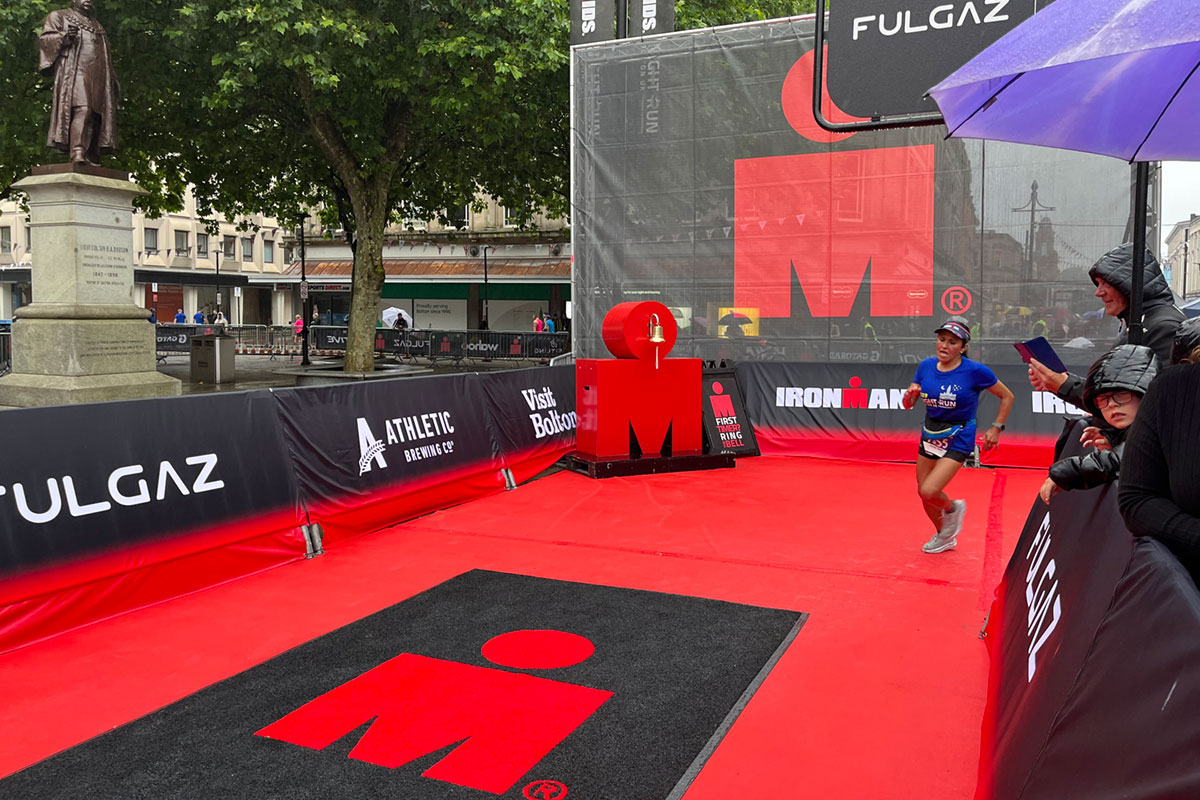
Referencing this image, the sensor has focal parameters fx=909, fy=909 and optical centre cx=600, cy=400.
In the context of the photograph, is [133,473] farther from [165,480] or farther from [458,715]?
[458,715]

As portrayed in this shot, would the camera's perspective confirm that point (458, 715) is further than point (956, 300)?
No

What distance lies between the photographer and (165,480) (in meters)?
6.52

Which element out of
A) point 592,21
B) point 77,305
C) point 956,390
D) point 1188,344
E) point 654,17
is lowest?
point 956,390

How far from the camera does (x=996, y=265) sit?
44.4 feet

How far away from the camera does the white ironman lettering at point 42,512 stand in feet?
18.3

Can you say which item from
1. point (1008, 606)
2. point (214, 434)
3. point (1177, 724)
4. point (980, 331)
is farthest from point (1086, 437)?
point (980, 331)

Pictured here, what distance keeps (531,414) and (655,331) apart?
1970 mm

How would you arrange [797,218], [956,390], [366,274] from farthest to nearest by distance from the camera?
[366,274], [797,218], [956,390]

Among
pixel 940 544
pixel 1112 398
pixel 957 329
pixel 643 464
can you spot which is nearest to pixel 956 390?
pixel 957 329

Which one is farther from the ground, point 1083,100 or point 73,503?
point 1083,100

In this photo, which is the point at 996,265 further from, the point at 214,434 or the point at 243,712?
the point at 243,712

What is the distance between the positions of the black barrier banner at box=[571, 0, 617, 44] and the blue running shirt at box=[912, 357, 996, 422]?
10.4 meters

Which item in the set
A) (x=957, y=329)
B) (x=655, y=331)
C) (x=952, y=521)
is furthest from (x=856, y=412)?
(x=957, y=329)

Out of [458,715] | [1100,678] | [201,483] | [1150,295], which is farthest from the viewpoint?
[201,483]
